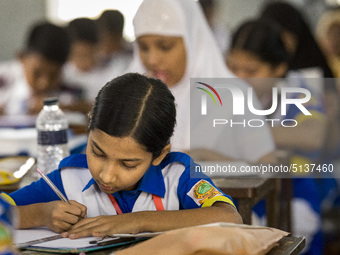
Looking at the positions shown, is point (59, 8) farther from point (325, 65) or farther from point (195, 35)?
point (195, 35)

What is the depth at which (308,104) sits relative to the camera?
320 cm

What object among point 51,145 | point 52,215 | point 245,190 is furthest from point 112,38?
point 52,215

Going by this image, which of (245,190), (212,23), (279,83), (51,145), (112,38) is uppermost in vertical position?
(212,23)

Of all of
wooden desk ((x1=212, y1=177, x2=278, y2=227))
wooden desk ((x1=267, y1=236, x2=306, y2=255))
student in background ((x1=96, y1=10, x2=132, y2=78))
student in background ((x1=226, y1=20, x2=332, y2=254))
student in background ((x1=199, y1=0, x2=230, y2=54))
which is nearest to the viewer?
wooden desk ((x1=267, y1=236, x2=306, y2=255))

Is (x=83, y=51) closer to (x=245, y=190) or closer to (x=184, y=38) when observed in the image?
(x=184, y=38)

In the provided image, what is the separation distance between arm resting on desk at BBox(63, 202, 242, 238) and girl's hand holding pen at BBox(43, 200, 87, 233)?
0.9 inches

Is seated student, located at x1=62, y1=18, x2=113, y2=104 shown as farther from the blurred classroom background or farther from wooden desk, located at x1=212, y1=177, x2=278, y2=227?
wooden desk, located at x1=212, y1=177, x2=278, y2=227

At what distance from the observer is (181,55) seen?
2.69 metres

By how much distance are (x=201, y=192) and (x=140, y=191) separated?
0.55ft

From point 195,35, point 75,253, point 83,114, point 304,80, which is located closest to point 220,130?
point 195,35

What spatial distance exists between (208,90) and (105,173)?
1.41 meters

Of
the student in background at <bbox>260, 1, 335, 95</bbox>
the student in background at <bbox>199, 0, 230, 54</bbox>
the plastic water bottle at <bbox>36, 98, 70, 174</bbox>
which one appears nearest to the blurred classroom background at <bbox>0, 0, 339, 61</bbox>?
the student in background at <bbox>199, 0, 230, 54</bbox>

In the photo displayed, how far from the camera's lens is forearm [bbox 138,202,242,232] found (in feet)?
4.74

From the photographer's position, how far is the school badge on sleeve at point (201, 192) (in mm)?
1580
